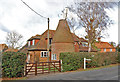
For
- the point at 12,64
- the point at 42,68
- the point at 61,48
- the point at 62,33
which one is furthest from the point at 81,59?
the point at 62,33

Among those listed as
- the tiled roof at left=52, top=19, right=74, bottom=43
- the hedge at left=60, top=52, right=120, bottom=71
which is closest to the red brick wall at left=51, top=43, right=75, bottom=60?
the tiled roof at left=52, top=19, right=74, bottom=43

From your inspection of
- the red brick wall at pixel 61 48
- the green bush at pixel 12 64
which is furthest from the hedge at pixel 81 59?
the red brick wall at pixel 61 48

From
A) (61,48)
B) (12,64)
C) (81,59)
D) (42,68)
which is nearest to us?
(12,64)

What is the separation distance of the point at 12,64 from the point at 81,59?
9.79m

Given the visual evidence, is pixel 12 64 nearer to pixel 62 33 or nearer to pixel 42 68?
pixel 42 68

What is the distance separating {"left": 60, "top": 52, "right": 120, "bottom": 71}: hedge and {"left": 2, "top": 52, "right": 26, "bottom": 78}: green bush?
5.74 m

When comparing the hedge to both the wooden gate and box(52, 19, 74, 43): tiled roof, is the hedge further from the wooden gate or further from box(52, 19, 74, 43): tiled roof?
box(52, 19, 74, 43): tiled roof

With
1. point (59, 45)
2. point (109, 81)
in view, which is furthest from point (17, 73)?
point (59, 45)

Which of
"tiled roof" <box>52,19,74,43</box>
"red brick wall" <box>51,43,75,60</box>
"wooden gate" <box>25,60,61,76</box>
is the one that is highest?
"tiled roof" <box>52,19,74,43</box>

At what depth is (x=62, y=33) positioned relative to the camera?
102 ft

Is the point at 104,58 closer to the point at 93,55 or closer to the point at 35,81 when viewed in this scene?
the point at 93,55

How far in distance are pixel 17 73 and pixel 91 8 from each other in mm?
21795

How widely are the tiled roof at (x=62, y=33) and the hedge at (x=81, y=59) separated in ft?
33.3

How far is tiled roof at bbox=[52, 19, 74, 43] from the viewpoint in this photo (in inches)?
1199
